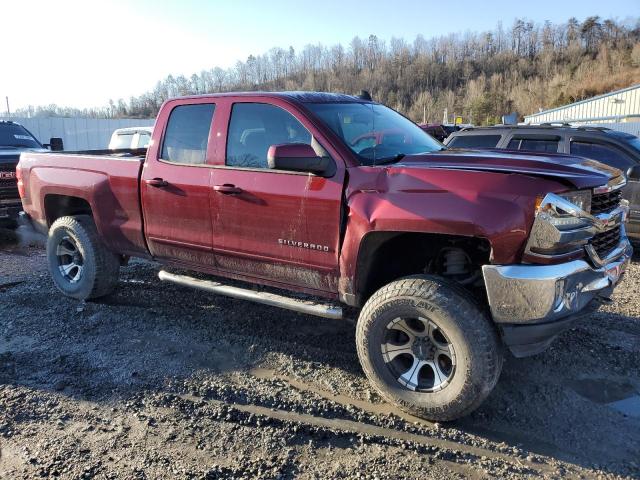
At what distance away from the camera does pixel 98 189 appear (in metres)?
5.19

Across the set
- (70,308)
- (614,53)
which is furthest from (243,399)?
(614,53)

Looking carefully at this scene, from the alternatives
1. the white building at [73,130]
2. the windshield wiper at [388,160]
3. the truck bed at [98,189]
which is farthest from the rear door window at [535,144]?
the white building at [73,130]

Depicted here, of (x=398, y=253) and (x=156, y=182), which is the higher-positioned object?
(x=156, y=182)

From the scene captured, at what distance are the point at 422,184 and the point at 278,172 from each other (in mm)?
1141

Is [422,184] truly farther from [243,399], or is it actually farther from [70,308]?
[70,308]

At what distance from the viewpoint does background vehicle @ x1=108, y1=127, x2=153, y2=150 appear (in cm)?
1255

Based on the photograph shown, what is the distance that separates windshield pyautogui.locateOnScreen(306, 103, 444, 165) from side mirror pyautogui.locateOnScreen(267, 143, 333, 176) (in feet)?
1.03

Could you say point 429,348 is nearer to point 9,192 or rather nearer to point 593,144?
point 593,144

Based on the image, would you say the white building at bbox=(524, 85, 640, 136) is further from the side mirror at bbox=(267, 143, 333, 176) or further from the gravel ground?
the side mirror at bbox=(267, 143, 333, 176)

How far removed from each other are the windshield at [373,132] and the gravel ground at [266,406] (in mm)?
1640

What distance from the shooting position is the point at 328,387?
152 inches

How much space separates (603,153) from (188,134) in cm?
552

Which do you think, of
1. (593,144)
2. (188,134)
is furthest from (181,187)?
(593,144)

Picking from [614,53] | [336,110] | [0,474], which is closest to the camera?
[0,474]
